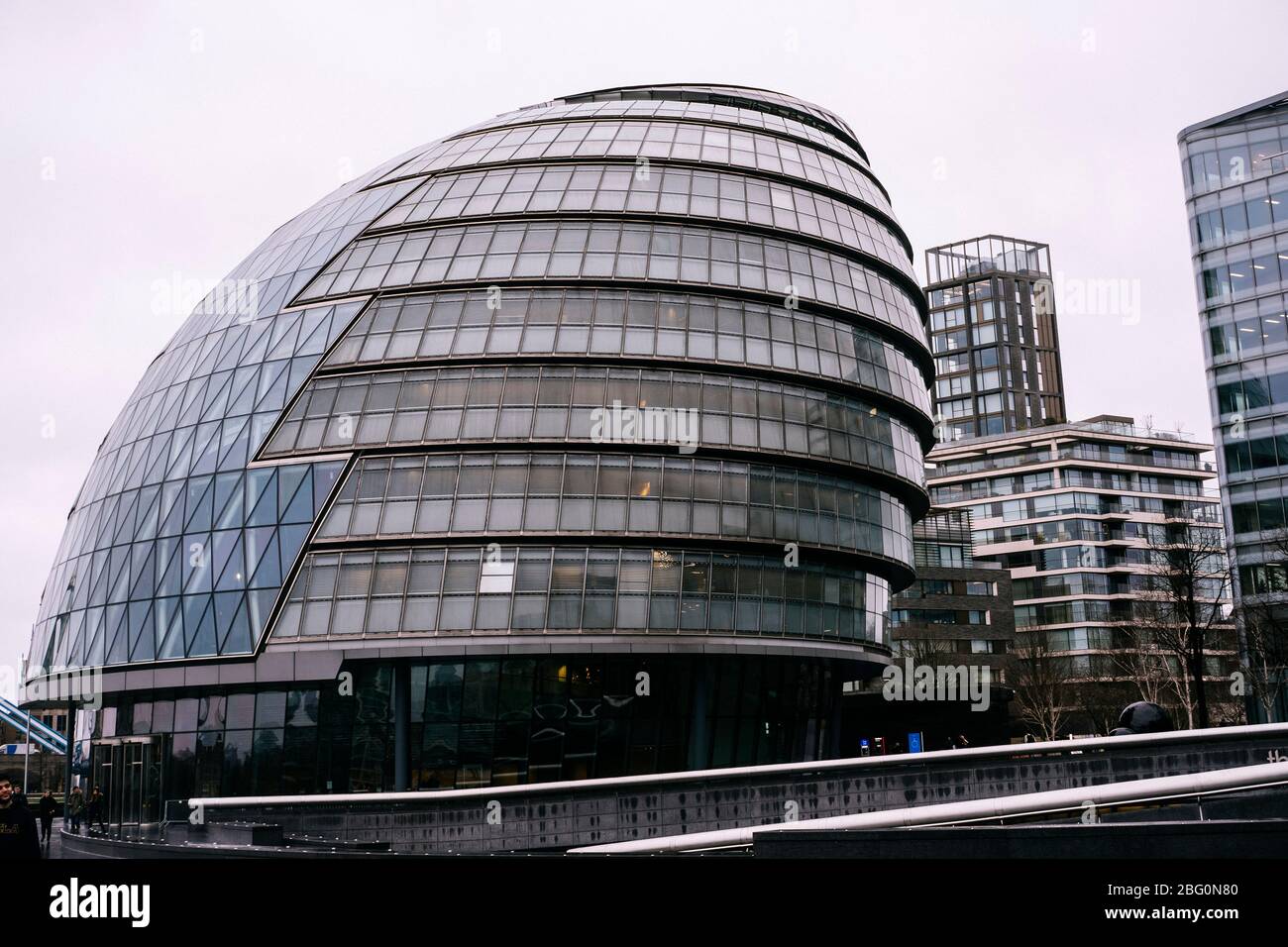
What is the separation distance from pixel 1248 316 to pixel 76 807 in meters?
71.6

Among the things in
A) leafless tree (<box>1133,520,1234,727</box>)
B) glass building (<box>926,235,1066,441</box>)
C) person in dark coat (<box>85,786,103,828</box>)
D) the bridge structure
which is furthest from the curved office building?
glass building (<box>926,235,1066,441</box>)

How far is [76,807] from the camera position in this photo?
53469 mm

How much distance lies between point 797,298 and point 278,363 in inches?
806

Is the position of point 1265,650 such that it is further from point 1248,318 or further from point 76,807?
point 76,807

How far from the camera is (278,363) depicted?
154 feet

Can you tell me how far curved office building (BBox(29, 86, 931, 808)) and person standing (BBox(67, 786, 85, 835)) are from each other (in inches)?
139

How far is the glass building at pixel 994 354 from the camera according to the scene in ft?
554

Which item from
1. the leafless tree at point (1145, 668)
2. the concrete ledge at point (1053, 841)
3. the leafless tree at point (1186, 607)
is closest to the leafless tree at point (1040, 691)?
the leafless tree at point (1145, 668)

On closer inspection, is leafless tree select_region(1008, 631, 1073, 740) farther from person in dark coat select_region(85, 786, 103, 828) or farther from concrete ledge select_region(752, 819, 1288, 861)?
concrete ledge select_region(752, 819, 1288, 861)

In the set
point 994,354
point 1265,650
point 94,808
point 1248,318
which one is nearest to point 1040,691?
point 1265,650

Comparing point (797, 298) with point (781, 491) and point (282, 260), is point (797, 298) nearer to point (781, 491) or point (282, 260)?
point (781, 491)

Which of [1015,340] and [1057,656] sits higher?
[1015,340]

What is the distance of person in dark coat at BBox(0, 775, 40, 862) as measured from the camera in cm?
1491
